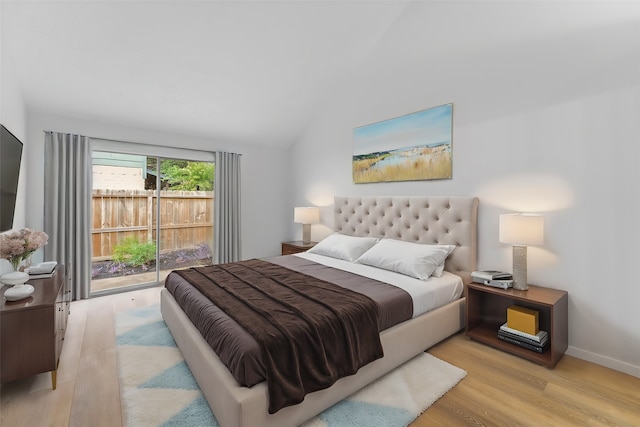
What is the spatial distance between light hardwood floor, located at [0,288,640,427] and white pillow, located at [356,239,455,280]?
680 mm

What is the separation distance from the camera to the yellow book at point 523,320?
2367 millimetres

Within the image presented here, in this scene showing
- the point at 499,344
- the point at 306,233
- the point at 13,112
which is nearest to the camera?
the point at 499,344

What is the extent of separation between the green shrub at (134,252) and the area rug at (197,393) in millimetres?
2128

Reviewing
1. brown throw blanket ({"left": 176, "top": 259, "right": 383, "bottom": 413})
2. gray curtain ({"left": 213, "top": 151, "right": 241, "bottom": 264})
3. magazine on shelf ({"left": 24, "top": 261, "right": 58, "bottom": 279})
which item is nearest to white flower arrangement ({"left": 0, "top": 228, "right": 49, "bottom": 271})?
magazine on shelf ({"left": 24, "top": 261, "right": 58, "bottom": 279})

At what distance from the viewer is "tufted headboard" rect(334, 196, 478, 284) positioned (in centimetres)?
293

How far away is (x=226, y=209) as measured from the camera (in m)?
4.85

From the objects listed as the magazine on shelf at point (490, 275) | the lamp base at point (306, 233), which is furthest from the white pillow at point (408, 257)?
the lamp base at point (306, 233)

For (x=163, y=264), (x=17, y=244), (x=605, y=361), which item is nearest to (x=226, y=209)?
(x=163, y=264)

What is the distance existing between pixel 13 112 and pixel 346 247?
3.47 meters

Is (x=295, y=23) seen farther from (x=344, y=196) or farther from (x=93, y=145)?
(x=93, y=145)

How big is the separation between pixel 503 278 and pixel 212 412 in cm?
243

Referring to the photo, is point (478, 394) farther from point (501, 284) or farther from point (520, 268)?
point (520, 268)

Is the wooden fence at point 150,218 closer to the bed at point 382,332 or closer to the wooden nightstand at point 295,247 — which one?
the wooden nightstand at point 295,247

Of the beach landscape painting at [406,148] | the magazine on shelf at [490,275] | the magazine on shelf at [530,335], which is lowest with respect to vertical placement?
the magazine on shelf at [530,335]
